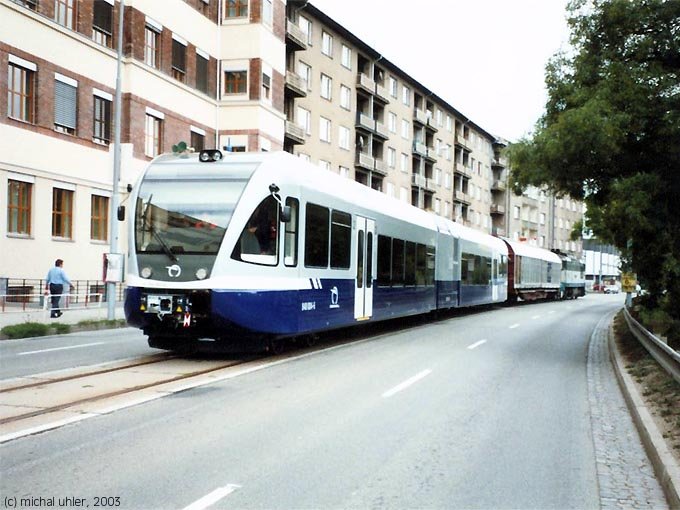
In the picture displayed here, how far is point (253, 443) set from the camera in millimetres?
6535

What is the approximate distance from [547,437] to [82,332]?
13.8 meters

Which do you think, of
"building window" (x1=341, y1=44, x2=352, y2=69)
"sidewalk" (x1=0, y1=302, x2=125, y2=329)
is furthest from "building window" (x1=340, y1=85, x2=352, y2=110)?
"sidewalk" (x1=0, y1=302, x2=125, y2=329)

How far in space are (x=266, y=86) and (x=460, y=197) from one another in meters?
43.1

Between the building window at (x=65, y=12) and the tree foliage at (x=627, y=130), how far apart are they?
19167mm

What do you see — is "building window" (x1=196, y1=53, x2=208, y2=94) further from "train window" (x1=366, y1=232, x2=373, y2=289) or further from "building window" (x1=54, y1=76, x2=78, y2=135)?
"train window" (x1=366, y1=232, x2=373, y2=289)

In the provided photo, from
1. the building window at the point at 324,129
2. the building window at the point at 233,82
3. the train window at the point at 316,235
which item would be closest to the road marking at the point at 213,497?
the train window at the point at 316,235

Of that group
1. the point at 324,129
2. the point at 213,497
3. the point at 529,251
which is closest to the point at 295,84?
the point at 324,129

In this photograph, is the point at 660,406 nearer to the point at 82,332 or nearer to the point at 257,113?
the point at 82,332

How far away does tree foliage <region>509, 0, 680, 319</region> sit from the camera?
13.5 meters

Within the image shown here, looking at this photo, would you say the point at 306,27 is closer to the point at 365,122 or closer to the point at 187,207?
the point at 365,122

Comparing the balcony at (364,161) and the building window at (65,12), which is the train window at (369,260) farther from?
the balcony at (364,161)

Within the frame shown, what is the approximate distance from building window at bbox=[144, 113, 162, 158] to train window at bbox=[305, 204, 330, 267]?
66.0 feet

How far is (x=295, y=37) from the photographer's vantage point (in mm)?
43781

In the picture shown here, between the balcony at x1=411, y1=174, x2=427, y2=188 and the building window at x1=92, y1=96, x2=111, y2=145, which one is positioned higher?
the balcony at x1=411, y1=174, x2=427, y2=188
